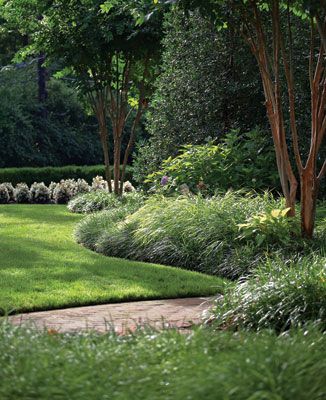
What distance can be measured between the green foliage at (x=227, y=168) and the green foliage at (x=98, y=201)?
1.97 metres

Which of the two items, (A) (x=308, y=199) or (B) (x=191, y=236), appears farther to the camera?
(B) (x=191, y=236)

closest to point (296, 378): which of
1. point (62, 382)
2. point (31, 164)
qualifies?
point (62, 382)

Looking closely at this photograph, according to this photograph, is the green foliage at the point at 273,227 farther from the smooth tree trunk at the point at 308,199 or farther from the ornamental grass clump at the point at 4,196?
the ornamental grass clump at the point at 4,196

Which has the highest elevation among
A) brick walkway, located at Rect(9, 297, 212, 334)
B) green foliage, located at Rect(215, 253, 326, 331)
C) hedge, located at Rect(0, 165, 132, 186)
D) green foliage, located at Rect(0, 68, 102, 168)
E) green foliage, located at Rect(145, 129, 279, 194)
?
green foliage, located at Rect(0, 68, 102, 168)

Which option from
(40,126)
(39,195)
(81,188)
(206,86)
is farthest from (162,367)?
(40,126)

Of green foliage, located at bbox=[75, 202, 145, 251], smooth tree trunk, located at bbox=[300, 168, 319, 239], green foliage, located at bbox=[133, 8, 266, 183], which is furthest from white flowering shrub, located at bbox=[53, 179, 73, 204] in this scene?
smooth tree trunk, located at bbox=[300, 168, 319, 239]

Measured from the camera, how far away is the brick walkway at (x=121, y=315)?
6.09 meters

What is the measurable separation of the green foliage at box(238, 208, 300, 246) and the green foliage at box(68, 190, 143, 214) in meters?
5.13

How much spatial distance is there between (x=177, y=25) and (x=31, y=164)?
53.6 feet

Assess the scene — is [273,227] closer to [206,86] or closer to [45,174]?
[206,86]

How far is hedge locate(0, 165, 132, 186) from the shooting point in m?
21.8

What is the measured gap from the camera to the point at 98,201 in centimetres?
1566

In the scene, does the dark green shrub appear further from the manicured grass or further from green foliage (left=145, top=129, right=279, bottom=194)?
the manicured grass

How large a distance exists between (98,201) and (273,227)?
24.6ft
